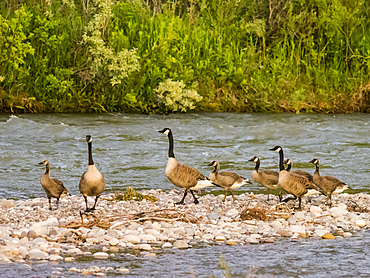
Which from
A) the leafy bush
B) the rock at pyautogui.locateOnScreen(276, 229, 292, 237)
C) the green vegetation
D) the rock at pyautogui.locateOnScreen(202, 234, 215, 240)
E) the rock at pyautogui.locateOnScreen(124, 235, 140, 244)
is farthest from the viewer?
the green vegetation

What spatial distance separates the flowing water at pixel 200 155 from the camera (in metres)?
7.20

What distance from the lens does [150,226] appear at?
870 cm

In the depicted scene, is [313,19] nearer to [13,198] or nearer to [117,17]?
[117,17]

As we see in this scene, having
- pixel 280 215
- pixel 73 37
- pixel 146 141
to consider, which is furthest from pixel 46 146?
pixel 280 215

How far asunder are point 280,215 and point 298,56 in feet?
50.5

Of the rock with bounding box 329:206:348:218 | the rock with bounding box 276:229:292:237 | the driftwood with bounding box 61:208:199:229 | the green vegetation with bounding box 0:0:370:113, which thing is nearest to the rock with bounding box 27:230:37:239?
the driftwood with bounding box 61:208:199:229

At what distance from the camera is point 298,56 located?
24078 millimetres

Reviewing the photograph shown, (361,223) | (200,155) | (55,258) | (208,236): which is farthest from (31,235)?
(200,155)

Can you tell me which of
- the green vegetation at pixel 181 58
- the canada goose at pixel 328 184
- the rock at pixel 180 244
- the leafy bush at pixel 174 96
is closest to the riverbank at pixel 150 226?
the rock at pixel 180 244

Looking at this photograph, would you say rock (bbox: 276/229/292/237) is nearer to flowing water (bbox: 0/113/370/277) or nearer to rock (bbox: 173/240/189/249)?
flowing water (bbox: 0/113/370/277)

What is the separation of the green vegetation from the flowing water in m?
0.99

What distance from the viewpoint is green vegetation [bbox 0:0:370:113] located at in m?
22.6

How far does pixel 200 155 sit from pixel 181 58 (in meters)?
7.79

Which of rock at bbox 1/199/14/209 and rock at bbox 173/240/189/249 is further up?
rock at bbox 173/240/189/249
